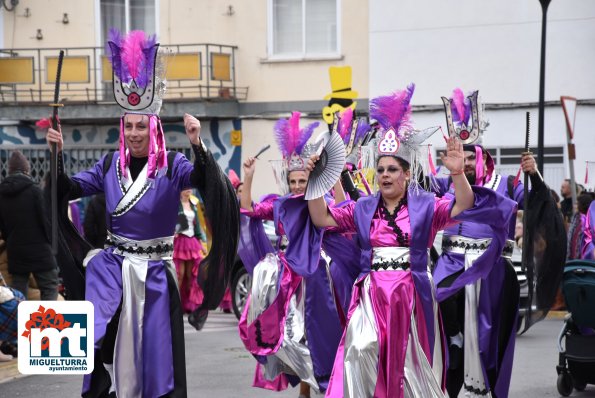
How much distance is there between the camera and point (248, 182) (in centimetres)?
902

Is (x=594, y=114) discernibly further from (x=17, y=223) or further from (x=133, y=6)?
(x=17, y=223)

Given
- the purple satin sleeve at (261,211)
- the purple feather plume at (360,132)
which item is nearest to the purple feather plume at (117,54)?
the purple satin sleeve at (261,211)

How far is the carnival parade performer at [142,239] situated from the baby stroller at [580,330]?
3.10 metres

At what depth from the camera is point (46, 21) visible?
2219 cm

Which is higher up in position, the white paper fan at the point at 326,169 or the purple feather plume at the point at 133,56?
the purple feather plume at the point at 133,56

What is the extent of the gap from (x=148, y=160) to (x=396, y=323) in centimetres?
175

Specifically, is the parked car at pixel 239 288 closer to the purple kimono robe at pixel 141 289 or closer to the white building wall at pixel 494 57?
the white building wall at pixel 494 57

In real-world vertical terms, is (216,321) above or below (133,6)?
below

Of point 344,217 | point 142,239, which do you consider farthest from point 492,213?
point 142,239

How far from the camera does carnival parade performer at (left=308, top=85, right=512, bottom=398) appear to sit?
666 cm

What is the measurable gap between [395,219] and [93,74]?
51.5 ft

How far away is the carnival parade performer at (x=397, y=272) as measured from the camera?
Answer: 21.9 feet

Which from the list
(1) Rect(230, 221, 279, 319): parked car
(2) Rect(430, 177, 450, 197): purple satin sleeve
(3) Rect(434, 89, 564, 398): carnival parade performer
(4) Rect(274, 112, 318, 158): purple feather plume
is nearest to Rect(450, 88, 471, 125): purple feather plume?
(3) Rect(434, 89, 564, 398): carnival parade performer

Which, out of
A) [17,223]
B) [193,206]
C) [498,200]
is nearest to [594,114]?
[193,206]
